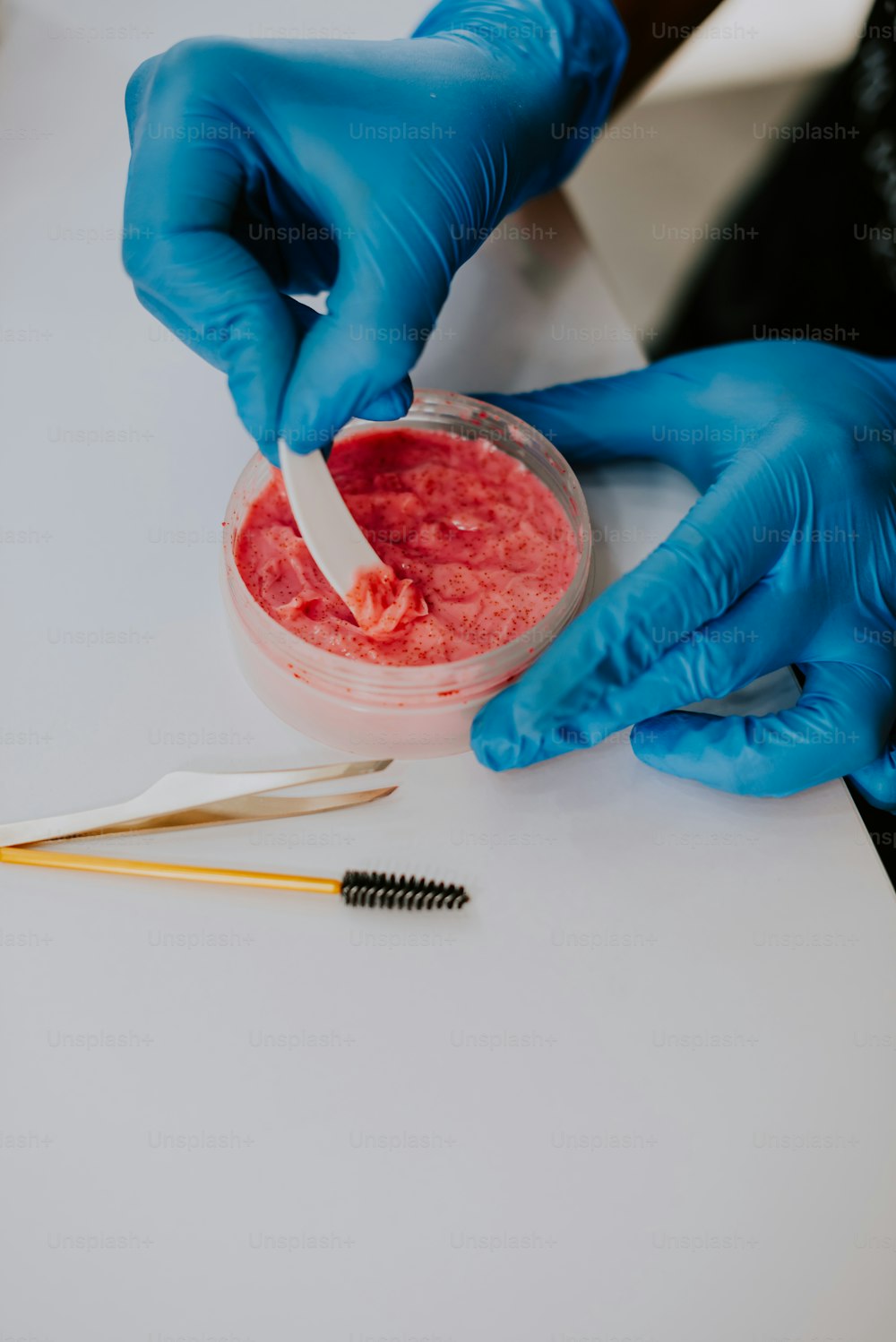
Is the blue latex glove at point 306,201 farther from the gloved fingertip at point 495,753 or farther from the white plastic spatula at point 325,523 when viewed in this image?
the gloved fingertip at point 495,753

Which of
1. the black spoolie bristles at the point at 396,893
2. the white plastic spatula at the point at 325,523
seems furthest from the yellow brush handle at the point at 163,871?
the white plastic spatula at the point at 325,523

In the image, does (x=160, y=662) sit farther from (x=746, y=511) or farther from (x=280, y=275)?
(x=746, y=511)

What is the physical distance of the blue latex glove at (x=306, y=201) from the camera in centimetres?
132

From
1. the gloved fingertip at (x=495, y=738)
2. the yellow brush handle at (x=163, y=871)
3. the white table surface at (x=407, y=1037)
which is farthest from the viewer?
the gloved fingertip at (x=495, y=738)

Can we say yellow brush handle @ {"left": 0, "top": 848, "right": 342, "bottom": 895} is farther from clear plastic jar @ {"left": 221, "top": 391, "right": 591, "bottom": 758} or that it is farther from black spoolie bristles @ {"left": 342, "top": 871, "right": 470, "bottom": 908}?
clear plastic jar @ {"left": 221, "top": 391, "right": 591, "bottom": 758}

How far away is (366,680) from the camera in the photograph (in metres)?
1.34

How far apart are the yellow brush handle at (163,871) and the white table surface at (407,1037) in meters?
0.02

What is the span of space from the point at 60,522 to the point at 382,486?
19.5 inches

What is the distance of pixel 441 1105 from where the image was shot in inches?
45.0

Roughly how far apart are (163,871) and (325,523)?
0.49m

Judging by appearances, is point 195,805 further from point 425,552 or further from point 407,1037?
point 425,552

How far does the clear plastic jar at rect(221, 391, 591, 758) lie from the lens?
4.42 ft

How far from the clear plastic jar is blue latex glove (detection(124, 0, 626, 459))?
0.22 meters

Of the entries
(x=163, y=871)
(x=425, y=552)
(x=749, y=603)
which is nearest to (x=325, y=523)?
(x=425, y=552)
